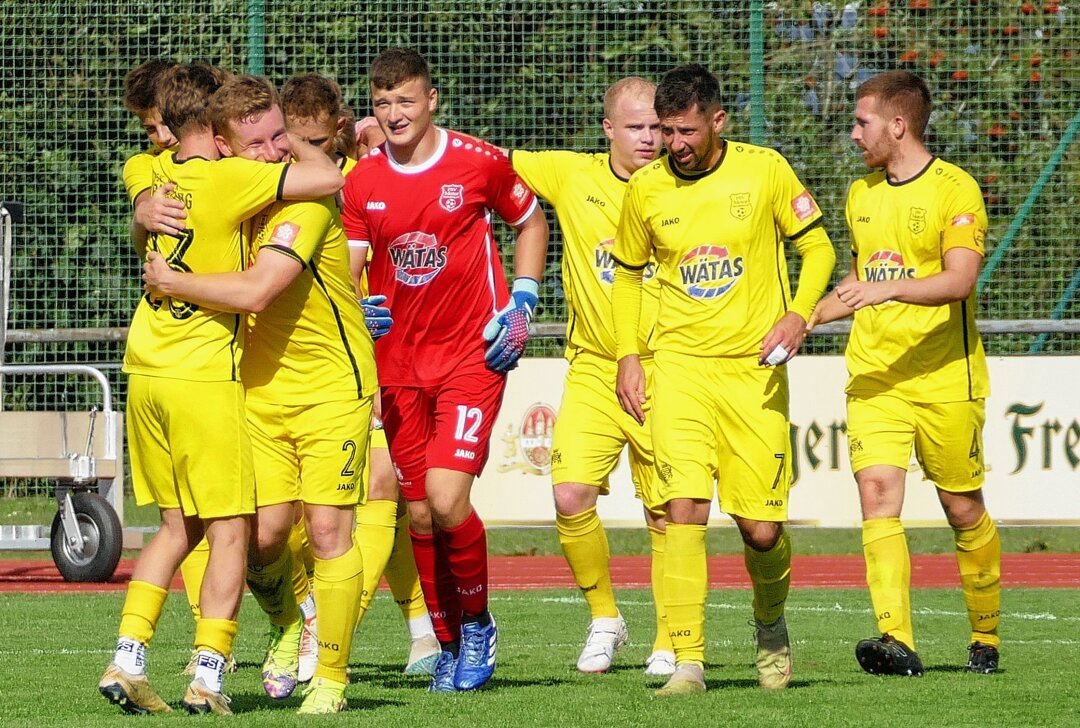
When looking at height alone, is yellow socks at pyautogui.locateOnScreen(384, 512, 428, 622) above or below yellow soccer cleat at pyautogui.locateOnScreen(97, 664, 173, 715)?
below

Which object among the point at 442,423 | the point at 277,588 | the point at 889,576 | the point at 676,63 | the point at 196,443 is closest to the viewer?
the point at 196,443

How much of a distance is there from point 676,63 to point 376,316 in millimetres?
8479

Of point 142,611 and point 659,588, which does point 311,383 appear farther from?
point 659,588

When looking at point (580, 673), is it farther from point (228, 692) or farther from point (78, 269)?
point (78, 269)

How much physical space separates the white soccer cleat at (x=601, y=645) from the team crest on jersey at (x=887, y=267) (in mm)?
1781

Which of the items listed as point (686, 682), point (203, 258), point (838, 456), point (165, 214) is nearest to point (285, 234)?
point (203, 258)

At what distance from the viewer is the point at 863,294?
674cm

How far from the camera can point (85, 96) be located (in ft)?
49.6

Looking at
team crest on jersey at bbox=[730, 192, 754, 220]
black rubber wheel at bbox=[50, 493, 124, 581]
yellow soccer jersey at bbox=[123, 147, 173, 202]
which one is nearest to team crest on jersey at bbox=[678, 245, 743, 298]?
team crest on jersey at bbox=[730, 192, 754, 220]

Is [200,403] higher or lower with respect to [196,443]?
higher

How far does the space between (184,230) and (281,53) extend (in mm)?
9349

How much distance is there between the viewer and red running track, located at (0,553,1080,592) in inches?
468

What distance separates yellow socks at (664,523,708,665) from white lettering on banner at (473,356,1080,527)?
6.97m

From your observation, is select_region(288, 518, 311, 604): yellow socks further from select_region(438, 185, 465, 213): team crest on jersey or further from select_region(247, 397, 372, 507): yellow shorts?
select_region(438, 185, 465, 213): team crest on jersey
